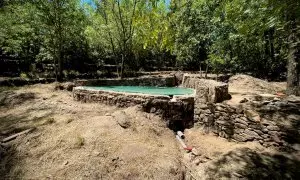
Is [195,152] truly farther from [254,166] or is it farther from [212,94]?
[212,94]

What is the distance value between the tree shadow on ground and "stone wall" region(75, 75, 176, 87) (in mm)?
10534

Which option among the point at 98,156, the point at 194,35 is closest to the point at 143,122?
the point at 98,156

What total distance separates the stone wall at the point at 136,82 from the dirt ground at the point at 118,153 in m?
7.09

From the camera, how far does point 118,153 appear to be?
6.01 meters

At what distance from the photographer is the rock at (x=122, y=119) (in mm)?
7419

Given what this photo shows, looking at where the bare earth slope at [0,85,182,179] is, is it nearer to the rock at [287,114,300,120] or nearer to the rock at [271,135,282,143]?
the rock at [271,135,282,143]

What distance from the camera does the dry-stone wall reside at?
5892mm

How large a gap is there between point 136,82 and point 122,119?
1026cm

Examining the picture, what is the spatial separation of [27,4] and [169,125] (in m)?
12.6

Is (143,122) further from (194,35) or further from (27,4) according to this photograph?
(194,35)

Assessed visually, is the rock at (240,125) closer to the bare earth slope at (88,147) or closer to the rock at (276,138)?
the rock at (276,138)

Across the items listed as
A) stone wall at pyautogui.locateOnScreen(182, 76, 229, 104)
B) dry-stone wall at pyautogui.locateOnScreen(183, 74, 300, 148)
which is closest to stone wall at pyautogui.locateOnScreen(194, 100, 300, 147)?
dry-stone wall at pyautogui.locateOnScreen(183, 74, 300, 148)

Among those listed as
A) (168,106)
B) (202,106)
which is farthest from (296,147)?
(168,106)

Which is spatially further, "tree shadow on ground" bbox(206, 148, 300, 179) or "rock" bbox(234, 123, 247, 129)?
"rock" bbox(234, 123, 247, 129)
